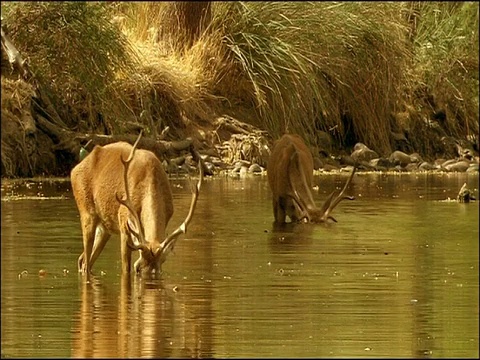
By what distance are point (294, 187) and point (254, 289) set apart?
5782 millimetres

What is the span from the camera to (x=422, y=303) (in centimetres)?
1016

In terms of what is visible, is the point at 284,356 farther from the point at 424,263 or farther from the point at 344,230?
the point at 344,230

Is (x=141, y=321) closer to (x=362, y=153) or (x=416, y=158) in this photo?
(x=362, y=153)

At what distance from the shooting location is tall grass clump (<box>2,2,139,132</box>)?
855 inches

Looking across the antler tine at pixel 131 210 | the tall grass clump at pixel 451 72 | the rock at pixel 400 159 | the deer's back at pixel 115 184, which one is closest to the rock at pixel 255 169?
the rock at pixel 400 159

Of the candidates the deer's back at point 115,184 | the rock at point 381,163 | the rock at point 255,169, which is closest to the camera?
the deer's back at point 115,184

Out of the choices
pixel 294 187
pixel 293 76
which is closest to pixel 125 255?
pixel 294 187

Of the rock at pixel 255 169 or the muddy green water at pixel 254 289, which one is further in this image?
the rock at pixel 255 169

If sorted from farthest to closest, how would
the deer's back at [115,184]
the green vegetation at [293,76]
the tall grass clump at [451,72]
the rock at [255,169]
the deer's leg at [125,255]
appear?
the tall grass clump at [451,72], the rock at [255,169], the green vegetation at [293,76], the deer's back at [115,184], the deer's leg at [125,255]

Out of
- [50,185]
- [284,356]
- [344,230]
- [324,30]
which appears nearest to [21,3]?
[50,185]

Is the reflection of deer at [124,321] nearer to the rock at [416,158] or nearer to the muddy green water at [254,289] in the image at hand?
the muddy green water at [254,289]

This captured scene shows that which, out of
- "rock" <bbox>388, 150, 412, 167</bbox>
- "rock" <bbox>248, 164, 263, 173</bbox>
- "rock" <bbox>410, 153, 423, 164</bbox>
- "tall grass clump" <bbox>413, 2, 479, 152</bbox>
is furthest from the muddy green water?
"tall grass clump" <bbox>413, 2, 479, 152</bbox>

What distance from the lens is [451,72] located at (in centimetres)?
2884

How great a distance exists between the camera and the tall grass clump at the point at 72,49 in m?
21.7
